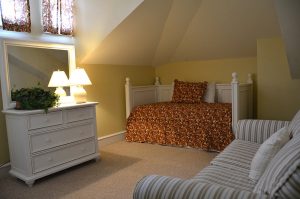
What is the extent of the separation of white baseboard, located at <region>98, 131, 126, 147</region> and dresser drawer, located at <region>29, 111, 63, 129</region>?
121cm

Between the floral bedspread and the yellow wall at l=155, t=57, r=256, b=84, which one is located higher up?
the yellow wall at l=155, t=57, r=256, b=84

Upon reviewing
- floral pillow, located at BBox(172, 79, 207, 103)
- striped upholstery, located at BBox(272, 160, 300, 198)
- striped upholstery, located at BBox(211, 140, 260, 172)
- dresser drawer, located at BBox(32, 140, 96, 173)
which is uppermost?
floral pillow, located at BBox(172, 79, 207, 103)

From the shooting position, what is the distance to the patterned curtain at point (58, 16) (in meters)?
3.14

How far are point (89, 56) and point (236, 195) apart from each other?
3005 mm

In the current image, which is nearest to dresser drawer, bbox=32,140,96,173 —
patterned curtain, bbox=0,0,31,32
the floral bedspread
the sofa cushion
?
the floral bedspread

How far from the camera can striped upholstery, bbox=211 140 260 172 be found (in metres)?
1.86

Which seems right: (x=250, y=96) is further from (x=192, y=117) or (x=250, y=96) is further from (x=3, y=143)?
(x=3, y=143)

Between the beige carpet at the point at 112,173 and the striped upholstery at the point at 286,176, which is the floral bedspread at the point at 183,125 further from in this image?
the striped upholstery at the point at 286,176

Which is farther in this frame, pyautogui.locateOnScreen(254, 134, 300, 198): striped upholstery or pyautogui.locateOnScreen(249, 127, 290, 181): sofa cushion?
pyautogui.locateOnScreen(249, 127, 290, 181): sofa cushion

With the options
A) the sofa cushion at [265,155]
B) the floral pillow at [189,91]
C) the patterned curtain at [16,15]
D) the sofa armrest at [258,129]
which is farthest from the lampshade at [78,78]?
the sofa cushion at [265,155]

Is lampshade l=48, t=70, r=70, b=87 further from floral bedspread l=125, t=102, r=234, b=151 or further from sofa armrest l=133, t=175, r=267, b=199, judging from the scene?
sofa armrest l=133, t=175, r=267, b=199

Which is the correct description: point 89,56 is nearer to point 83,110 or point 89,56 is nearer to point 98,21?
point 98,21

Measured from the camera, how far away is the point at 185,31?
13.5ft

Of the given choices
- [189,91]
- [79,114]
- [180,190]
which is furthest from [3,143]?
[189,91]
